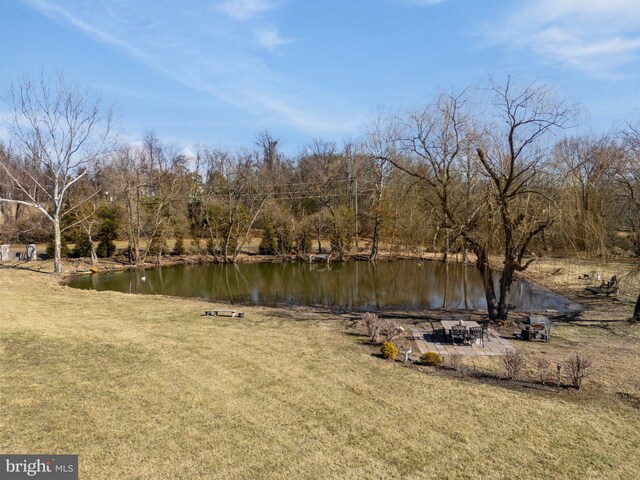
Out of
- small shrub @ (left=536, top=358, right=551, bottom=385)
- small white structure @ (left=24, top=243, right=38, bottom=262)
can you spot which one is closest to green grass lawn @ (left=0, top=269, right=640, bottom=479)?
small shrub @ (left=536, top=358, right=551, bottom=385)

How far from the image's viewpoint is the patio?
33.8 feet

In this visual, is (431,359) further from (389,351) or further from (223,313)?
(223,313)

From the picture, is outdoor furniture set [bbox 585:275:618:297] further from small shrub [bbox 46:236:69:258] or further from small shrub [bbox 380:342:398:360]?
small shrub [bbox 46:236:69:258]

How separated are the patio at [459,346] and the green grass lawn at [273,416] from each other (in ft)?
5.61

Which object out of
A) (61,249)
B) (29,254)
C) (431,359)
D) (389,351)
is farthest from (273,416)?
(61,249)

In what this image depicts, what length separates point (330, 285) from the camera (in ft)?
75.3

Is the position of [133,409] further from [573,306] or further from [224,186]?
[224,186]

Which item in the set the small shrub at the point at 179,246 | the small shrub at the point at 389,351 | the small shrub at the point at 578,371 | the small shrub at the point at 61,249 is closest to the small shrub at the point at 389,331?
the small shrub at the point at 389,351

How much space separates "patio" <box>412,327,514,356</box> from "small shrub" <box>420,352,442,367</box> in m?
0.87

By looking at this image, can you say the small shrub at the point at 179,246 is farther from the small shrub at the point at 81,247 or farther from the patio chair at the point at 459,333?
the patio chair at the point at 459,333

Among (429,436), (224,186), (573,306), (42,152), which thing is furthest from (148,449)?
(224,186)

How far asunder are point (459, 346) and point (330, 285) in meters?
12.6

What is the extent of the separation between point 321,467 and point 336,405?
5.89ft

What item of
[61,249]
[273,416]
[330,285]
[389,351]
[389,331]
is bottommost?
[273,416]
